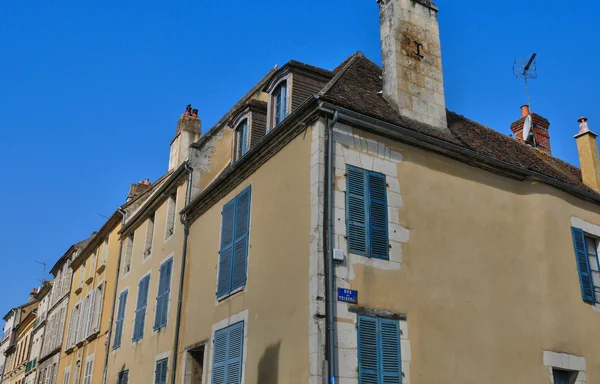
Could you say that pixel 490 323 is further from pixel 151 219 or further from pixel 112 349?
pixel 112 349

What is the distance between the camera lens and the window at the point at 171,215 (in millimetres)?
14341

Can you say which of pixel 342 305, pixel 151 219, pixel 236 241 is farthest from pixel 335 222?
pixel 151 219

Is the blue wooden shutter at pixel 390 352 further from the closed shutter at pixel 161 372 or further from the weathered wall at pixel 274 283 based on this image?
the closed shutter at pixel 161 372

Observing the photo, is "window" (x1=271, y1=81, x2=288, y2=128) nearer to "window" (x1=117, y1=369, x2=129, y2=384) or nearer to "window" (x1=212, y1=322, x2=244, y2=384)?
"window" (x1=212, y1=322, x2=244, y2=384)

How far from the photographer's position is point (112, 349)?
16.3m

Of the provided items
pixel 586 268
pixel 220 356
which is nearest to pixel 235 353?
pixel 220 356

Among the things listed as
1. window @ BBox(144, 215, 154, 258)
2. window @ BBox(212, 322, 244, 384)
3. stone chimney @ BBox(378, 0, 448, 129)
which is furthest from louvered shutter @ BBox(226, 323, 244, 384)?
window @ BBox(144, 215, 154, 258)

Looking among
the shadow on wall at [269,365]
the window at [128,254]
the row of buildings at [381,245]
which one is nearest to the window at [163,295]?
the row of buildings at [381,245]

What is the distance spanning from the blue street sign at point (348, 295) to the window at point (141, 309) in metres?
7.57

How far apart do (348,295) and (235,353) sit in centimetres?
266

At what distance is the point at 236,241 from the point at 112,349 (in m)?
7.40

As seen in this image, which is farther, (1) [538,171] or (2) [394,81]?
(1) [538,171]

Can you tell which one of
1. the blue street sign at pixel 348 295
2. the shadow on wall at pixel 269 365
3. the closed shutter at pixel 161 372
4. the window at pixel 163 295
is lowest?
the shadow on wall at pixel 269 365

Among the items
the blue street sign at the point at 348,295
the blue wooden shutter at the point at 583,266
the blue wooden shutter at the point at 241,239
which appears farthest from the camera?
the blue wooden shutter at the point at 583,266
